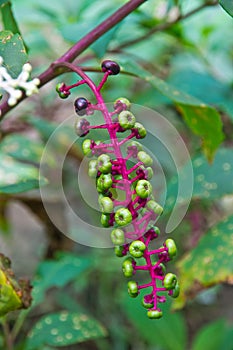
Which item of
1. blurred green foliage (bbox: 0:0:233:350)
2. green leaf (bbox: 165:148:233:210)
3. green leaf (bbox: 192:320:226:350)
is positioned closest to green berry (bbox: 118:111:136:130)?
blurred green foliage (bbox: 0:0:233:350)

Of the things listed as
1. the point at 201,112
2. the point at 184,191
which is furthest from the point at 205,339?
the point at 201,112

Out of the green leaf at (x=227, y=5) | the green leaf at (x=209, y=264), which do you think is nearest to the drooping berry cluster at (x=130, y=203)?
the green leaf at (x=227, y=5)

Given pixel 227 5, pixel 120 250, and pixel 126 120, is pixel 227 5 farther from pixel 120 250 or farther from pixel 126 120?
pixel 120 250

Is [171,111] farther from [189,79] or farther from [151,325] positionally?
[151,325]

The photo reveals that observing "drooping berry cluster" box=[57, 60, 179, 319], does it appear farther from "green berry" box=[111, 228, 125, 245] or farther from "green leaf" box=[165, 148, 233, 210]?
"green leaf" box=[165, 148, 233, 210]

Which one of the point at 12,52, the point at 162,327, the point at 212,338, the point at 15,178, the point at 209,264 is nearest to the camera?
the point at 12,52

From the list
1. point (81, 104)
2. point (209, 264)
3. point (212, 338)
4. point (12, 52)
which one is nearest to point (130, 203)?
point (81, 104)

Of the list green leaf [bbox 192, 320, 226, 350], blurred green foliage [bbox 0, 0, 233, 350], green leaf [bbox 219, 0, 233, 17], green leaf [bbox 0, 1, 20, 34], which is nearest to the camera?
green leaf [bbox 219, 0, 233, 17]

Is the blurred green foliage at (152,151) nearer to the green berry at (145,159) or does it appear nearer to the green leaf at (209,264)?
the green leaf at (209,264)
